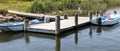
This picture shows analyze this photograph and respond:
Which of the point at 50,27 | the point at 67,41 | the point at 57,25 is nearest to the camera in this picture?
the point at 67,41

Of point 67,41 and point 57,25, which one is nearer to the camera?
point 67,41

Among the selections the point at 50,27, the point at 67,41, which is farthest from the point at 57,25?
the point at 50,27

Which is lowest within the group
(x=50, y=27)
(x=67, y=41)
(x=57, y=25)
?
(x=67, y=41)

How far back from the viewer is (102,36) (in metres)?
25.5

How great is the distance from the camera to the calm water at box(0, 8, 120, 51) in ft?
70.4

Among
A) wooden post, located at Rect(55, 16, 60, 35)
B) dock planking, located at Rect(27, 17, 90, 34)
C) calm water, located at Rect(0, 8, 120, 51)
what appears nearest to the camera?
calm water, located at Rect(0, 8, 120, 51)

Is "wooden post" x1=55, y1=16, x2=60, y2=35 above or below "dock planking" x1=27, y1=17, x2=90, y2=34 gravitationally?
above

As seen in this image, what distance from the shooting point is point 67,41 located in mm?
23609

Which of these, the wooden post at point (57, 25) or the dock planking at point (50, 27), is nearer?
the wooden post at point (57, 25)

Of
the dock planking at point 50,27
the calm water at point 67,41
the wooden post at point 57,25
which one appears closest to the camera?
the calm water at point 67,41

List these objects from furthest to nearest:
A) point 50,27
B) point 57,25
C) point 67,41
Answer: point 50,27
point 57,25
point 67,41

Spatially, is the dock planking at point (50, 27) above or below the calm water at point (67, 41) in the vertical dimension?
above

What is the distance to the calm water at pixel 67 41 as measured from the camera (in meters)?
21.5

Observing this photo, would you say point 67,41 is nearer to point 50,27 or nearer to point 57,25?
point 57,25
